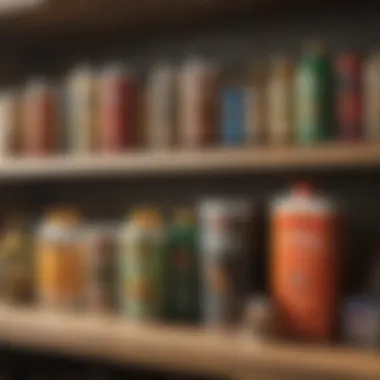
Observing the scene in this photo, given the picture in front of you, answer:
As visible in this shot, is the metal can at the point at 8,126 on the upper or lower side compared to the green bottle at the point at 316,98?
upper

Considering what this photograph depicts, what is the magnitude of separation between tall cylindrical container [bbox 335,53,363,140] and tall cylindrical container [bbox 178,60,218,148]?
0.24 metres

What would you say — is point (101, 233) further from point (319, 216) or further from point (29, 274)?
point (319, 216)

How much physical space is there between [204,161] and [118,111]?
0.83 feet

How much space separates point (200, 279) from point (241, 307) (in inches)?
4.2

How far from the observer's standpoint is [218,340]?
1303 mm

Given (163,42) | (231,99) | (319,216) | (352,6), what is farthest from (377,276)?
(163,42)

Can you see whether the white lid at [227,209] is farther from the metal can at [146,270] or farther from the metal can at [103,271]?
the metal can at [103,271]

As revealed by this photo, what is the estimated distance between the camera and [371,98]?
126cm

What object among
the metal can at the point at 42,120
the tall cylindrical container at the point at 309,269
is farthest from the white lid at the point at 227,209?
the metal can at the point at 42,120

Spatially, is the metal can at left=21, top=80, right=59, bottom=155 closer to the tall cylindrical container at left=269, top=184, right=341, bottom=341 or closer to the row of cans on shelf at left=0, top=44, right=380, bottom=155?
the row of cans on shelf at left=0, top=44, right=380, bottom=155

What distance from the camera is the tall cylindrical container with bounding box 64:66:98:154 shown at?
5.16ft

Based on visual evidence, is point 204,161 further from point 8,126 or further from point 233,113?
point 8,126

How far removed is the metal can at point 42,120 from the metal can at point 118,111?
15 cm

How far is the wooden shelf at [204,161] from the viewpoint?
124 centimetres
